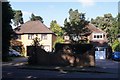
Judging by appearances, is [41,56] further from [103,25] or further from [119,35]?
[103,25]

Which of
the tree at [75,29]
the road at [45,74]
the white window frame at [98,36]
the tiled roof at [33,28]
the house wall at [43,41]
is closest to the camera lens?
the road at [45,74]

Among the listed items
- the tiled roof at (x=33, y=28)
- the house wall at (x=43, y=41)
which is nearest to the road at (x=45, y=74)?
the house wall at (x=43, y=41)

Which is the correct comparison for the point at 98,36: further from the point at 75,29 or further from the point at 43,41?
the point at 75,29

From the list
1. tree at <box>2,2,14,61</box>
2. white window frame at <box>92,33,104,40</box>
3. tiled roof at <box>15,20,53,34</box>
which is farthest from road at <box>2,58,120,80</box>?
white window frame at <box>92,33,104,40</box>

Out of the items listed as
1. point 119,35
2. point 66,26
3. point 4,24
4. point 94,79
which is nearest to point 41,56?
point 4,24

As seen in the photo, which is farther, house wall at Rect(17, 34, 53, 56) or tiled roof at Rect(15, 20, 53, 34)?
tiled roof at Rect(15, 20, 53, 34)

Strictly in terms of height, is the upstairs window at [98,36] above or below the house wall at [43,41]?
above

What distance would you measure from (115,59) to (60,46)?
12.5m

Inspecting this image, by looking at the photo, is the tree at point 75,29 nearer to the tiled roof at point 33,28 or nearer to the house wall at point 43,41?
the house wall at point 43,41

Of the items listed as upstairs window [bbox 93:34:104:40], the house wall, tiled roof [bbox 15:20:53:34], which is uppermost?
tiled roof [bbox 15:20:53:34]

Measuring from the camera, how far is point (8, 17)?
1688 inches

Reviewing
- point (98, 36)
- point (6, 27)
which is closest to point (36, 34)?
point (98, 36)

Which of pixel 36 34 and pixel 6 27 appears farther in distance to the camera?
pixel 36 34

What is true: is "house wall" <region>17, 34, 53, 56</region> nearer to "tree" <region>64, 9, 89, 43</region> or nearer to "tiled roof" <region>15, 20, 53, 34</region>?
"tiled roof" <region>15, 20, 53, 34</region>
